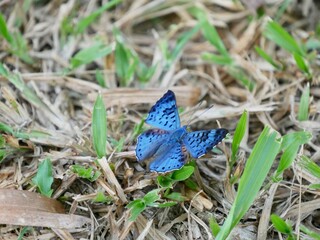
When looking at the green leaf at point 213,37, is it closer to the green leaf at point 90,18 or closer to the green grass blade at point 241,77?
the green grass blade at point 241,77

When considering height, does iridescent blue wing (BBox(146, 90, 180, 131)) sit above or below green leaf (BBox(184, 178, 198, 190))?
above

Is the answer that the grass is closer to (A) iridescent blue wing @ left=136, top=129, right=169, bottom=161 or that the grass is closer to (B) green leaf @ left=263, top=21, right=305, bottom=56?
(B) green leaf @ left=263, top=21, right=305, bottom=56

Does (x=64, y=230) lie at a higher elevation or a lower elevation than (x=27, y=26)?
lower

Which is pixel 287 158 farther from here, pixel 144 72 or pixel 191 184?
pixel 144 72

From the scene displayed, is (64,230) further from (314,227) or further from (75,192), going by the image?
(314,227)

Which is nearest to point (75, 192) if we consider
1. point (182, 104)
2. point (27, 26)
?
point (182, 104)

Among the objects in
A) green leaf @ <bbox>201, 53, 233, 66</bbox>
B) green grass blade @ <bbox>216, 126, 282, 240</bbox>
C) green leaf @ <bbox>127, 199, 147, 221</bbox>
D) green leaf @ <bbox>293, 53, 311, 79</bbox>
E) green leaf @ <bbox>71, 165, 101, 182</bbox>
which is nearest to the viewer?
green grass blade @ <bbox>216, 126, 282, 240</bbox>

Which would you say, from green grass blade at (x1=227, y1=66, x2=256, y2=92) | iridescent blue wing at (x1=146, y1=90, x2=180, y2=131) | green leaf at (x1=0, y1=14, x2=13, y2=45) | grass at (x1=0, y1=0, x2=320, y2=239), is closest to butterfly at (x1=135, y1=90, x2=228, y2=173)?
iridescent blue wing at (x1=146, y1=90, x2=180, y2=131)
